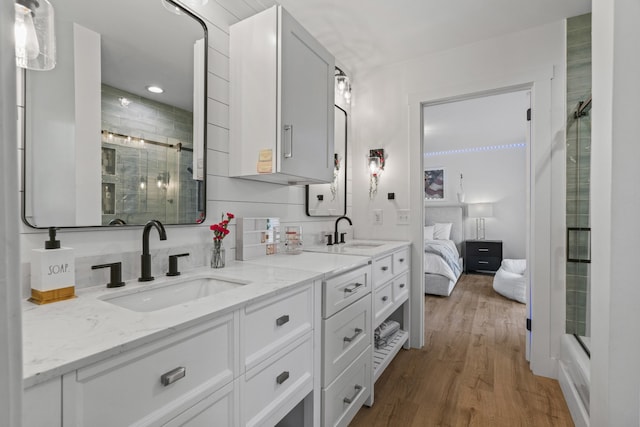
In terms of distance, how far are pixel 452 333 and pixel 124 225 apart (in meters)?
2.90

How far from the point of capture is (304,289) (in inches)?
51.0

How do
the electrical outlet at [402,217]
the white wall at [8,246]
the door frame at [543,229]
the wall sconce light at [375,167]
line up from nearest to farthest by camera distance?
the white wall at [8,246] < the door frame at [543,229] < the electrical outlet at [402,217] < the wall sconce light at [375,167]

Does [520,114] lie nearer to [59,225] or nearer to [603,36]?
[603,36]

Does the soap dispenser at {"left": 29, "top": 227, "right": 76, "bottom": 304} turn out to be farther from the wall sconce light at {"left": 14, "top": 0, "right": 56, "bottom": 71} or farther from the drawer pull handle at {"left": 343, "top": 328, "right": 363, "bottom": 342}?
the drawer pull handle at {"left": 343, "top": 328, "right": 363, "bottom": 342}

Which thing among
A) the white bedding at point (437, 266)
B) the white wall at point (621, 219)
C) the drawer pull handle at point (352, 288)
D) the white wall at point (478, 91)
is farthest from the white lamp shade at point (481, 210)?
the white wall at point (621, 219)

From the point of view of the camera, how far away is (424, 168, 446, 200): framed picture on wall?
6598 mm

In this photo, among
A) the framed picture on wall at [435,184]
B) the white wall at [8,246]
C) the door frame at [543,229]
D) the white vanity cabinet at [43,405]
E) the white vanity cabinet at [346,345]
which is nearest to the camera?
the white wall at [8,246]

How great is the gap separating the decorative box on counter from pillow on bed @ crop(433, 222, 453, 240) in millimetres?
4703

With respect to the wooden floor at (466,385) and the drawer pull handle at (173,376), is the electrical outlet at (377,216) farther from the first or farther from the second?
the drawer pull handle at (173,376)

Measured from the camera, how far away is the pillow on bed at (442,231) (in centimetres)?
596

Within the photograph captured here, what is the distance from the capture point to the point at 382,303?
85.4 inches

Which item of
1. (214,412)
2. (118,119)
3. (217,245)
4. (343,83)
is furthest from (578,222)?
(118,119)

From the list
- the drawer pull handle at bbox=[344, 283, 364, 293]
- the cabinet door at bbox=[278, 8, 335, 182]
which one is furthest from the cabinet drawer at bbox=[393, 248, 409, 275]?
the cabinet door at bbox=[278, 8, 335, 182]

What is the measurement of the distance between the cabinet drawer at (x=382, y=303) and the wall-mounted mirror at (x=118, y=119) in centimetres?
122
